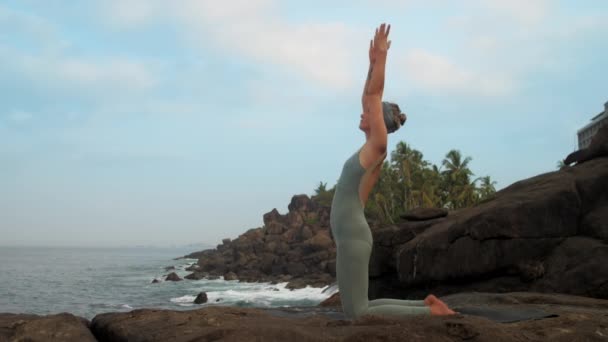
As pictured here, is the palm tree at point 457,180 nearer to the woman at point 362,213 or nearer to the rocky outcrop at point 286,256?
the rocky outcrop at point 286,256

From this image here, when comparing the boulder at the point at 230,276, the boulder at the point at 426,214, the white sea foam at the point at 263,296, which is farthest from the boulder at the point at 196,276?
the boulder at the point at 426,214

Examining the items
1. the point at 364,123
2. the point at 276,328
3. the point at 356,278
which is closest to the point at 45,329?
the point at 276,328

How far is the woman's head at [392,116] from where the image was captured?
15.0 ft

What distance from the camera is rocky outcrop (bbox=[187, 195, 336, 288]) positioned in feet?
155

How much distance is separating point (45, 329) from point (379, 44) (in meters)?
3.83

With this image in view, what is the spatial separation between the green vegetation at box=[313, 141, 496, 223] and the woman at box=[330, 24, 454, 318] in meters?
39.4

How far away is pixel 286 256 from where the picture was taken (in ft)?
173

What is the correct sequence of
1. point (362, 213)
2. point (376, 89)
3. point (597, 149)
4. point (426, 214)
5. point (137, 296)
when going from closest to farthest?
point (362, 213) < point (376, 89) < point (597, 149) < point (426, 214) < point (137, 296)

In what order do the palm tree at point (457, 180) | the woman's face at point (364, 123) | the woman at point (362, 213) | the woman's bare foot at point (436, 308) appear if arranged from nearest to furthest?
1. the woman's bare foot at point (436, 308)
2. the woman at point (362, 213)
3. the woman's face at point (364, 123)
4. the palm tree at point (457, 180)

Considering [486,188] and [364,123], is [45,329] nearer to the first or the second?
[364,123]

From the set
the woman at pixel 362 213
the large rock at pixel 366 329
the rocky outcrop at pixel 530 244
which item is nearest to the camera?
the large rock at pixel 366 329

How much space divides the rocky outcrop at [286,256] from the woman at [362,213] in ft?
117

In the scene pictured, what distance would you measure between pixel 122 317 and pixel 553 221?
46.7ft

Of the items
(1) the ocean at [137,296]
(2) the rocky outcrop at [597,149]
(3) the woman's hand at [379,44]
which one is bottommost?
(1) the ocean at [137,296]
